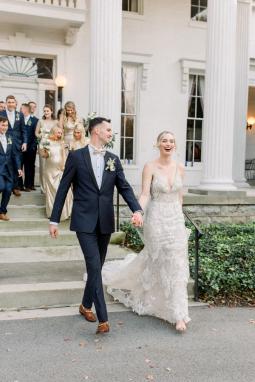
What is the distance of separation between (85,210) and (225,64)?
6.93 metres

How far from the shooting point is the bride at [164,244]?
17.0 feet

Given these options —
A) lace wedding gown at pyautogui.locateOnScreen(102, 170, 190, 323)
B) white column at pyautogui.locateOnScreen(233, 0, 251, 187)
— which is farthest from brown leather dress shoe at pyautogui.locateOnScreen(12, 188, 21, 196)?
white column at pyautogui.locateOnScreen(233, 0, 251, 187)

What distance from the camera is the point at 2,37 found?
1220cm

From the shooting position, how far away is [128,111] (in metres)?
14.1

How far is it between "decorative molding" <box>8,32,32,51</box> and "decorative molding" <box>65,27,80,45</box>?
985 mm

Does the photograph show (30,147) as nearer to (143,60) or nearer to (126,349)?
(143,60)

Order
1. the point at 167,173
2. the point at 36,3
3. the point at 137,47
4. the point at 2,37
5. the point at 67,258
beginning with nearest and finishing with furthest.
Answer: the point at 167,173 → the point at 67,258 → the point at 36,3 → the point at 2,37 → the point at 137,47

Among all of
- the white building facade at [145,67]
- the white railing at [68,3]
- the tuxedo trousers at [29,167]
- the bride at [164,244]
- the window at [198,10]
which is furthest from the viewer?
the window at [198,10]

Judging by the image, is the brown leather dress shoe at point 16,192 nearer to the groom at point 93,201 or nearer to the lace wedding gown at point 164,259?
the lace wedding gown at point 164,259

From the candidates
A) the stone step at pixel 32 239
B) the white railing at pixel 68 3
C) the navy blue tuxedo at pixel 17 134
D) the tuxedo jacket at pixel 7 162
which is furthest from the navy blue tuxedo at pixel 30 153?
the white railing at pixel 68 3

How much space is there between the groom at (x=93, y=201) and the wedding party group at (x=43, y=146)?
11.4ft

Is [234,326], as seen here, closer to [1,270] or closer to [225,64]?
[1,270]

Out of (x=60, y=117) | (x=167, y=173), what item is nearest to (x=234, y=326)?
(x=167, y=173)

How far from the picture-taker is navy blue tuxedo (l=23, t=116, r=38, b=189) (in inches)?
400
